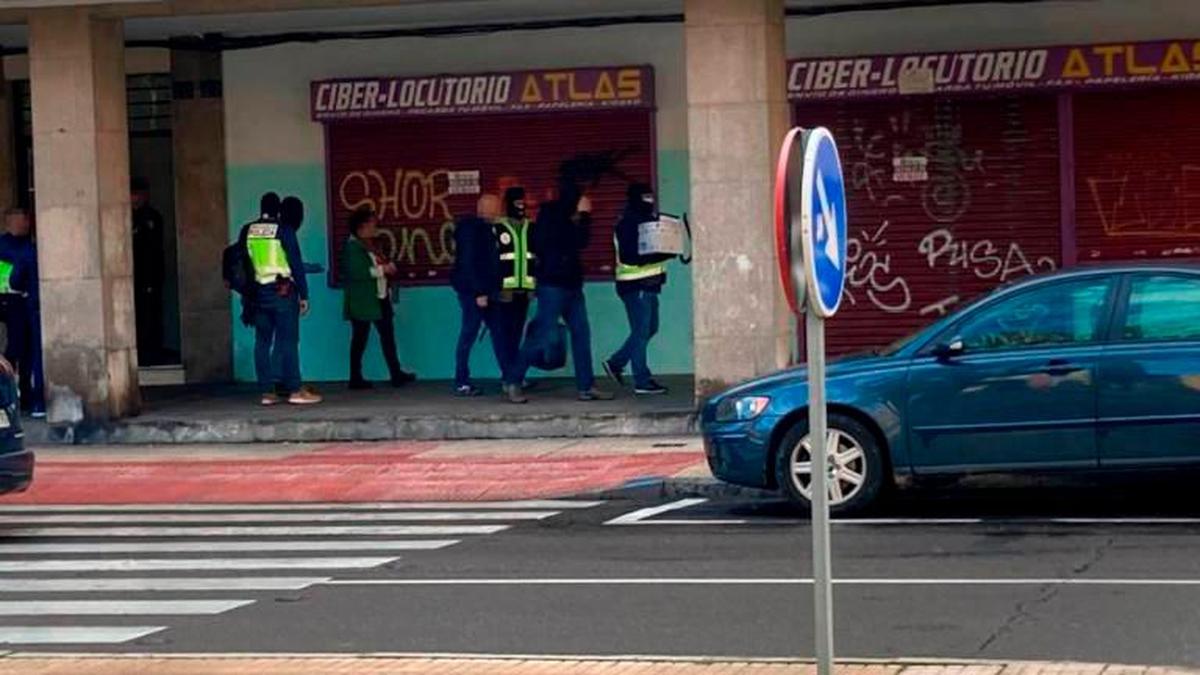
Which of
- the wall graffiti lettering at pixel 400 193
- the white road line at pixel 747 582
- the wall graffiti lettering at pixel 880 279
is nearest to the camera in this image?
the white road line at pixel 747 582

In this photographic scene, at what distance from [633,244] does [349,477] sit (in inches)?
161

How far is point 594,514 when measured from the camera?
15086 mm

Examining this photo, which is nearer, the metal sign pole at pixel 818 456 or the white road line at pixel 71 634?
the metal sign pole at pixel 818 456

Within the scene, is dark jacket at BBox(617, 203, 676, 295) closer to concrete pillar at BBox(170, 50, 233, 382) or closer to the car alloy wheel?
concrete pillar at BBox(170, 50, 233, 382)

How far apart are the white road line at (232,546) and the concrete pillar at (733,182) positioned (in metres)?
5.63

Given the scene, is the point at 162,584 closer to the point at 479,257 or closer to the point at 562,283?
the point at 562,283

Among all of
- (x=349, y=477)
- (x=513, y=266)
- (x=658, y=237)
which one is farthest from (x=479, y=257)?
(x=349, y=477)

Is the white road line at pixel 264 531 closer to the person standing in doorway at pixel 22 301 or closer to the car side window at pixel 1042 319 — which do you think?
the car side window at pixel 1042 319

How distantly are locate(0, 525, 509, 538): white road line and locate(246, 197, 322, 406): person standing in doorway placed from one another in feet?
18.6

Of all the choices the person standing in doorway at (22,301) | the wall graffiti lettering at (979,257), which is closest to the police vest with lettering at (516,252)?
the wall graffiti lettering at (979,257)

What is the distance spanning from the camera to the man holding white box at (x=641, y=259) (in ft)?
66.7

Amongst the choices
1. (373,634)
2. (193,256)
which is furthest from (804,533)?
(193,256)

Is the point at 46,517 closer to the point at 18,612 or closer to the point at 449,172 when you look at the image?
the point at 18,612

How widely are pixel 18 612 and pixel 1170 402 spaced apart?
6.57m
